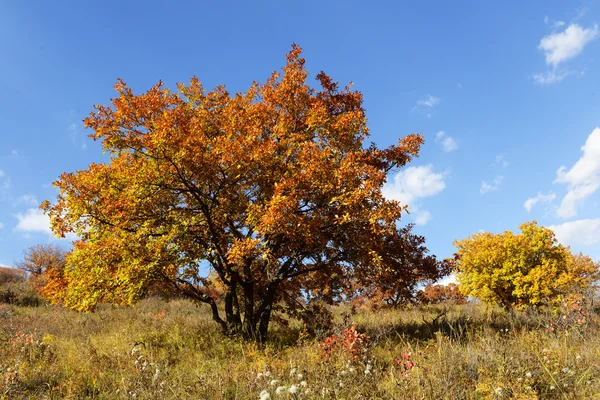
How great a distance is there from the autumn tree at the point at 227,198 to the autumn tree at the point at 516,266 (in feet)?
50.8

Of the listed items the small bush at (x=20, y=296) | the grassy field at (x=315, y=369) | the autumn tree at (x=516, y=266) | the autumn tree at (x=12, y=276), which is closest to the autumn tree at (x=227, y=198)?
the grassy field at (x=315, y=369)

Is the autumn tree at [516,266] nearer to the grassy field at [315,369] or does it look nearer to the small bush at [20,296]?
the grassy field at [315,369]

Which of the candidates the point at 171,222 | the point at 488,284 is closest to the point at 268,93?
the point at 171,222

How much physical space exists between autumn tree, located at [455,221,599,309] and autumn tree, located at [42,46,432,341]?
15489 mm

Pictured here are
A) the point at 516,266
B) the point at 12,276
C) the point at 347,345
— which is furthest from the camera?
the point at 12,276

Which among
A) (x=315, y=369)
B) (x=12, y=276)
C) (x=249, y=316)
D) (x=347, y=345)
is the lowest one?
(x=315, y=369)

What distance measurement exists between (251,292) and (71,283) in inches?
215

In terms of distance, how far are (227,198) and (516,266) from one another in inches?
838

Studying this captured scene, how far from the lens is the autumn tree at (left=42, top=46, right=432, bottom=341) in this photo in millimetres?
9633

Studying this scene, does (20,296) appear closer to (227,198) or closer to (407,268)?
(227,198)

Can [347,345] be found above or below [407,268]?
below

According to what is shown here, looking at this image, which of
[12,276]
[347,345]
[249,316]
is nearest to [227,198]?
[249,316]

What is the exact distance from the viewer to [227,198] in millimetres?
11664

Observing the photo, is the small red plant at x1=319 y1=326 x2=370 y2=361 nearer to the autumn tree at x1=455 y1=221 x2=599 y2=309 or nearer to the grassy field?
the grassy field
